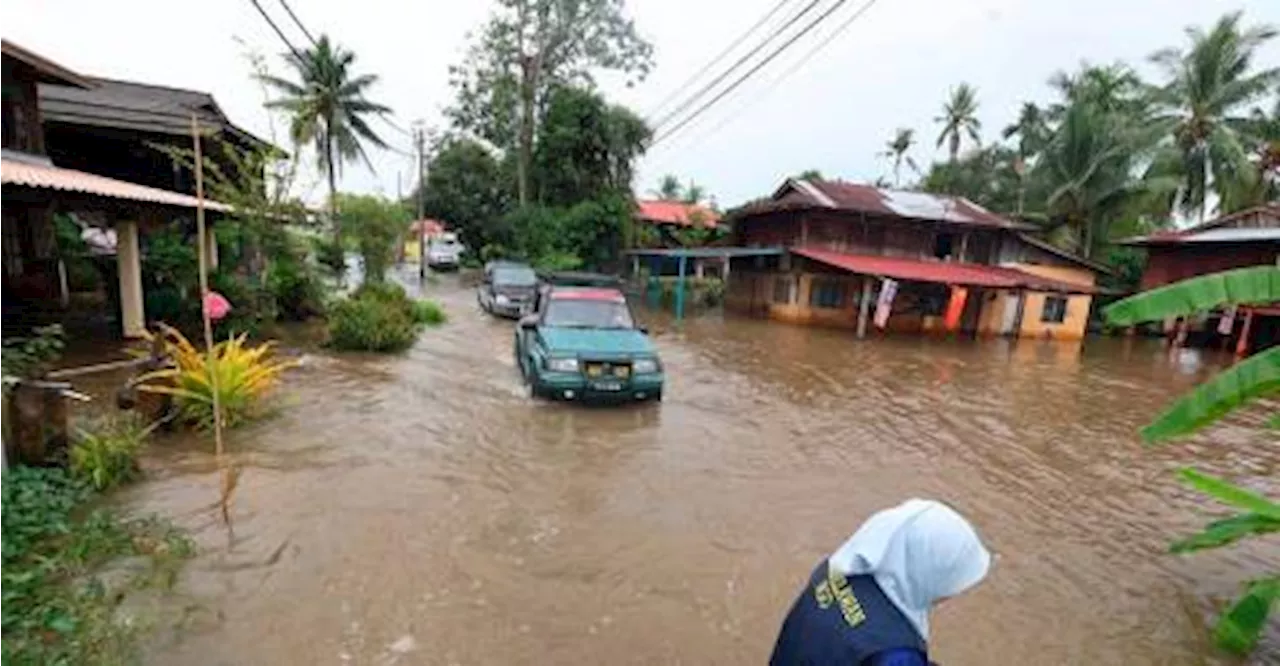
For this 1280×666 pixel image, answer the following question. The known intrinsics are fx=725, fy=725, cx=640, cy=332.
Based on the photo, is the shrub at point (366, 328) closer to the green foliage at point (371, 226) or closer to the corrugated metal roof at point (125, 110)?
the corrugated metal roof at point (125, 110)

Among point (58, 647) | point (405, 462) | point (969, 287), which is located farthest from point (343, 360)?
point (969, 287)

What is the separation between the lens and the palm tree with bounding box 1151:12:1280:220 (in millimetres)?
26844

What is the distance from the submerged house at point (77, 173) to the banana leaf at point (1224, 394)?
36.2ft

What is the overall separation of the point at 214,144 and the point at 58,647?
19153mm

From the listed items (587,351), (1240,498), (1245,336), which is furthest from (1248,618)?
(1245,336)

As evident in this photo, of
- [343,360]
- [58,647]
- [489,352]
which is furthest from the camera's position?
[489,352]

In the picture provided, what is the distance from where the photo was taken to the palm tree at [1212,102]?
26.8m

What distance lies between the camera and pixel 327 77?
109 feet

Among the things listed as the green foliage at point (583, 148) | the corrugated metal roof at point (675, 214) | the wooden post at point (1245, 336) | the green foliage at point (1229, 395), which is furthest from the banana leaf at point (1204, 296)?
the corrugated metal roof at point (675, 214)

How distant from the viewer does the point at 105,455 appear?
623 cm

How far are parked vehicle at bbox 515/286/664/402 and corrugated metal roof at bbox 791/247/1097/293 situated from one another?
13374 millimetres

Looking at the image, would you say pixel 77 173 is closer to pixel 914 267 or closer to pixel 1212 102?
pixel 914 267

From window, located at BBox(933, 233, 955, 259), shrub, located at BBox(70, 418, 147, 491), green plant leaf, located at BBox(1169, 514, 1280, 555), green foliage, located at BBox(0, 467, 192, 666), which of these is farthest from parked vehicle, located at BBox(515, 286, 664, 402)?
window, located at BBox(933, 233, 955, 259)

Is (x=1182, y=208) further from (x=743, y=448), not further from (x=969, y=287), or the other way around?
(x=743, y=448)
